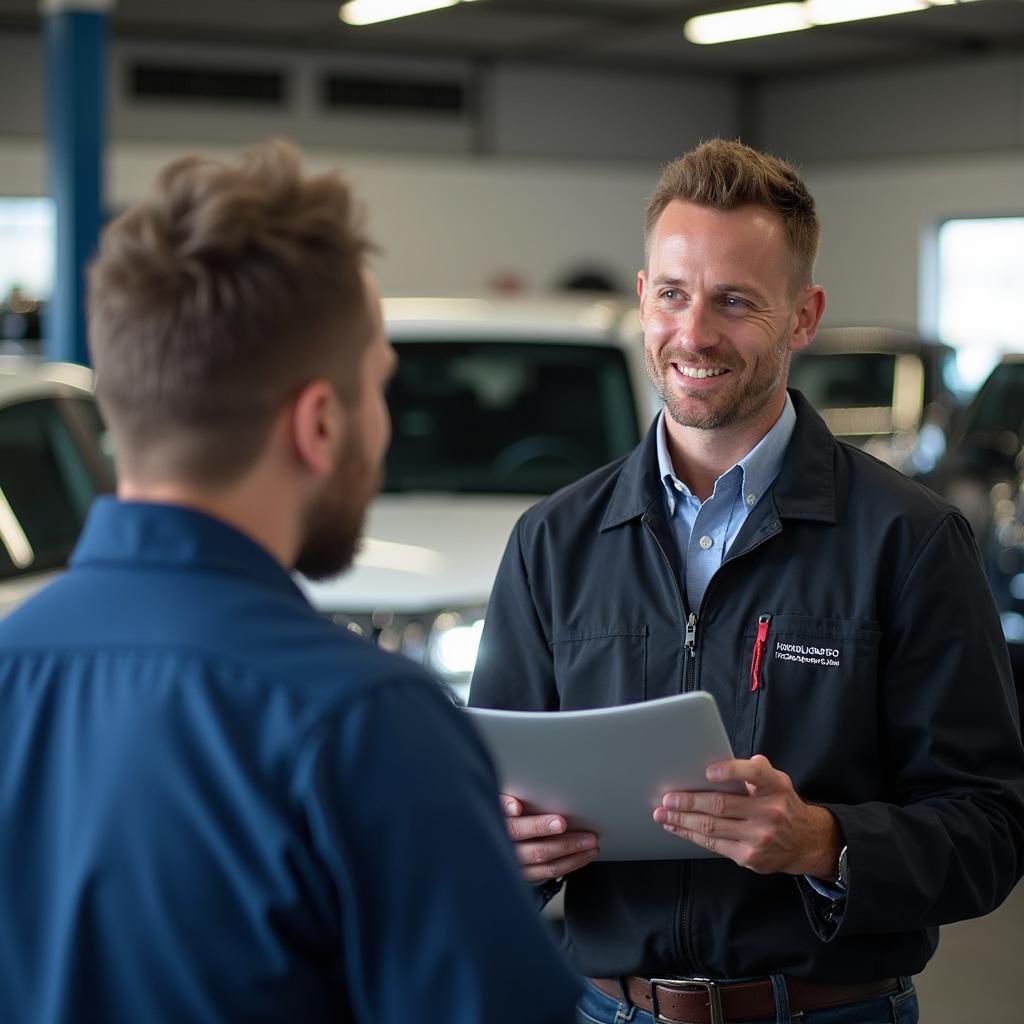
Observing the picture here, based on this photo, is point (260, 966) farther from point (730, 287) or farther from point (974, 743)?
point (730, 287)

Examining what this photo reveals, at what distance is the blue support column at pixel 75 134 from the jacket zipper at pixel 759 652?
678cm

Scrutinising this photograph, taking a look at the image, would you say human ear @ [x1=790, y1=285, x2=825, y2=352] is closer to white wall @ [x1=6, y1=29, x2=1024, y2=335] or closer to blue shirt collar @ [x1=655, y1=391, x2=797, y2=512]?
blue shirt collar @ [x1=655, y1=391, x2=797, y2=512]

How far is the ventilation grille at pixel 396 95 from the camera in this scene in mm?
17172

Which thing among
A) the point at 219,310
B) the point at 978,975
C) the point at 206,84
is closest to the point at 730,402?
the point at 219,310

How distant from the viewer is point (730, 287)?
2219mm

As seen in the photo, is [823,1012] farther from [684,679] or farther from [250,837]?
[250,837]

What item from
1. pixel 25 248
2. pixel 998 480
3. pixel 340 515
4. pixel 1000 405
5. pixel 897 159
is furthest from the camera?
pixel 897 159

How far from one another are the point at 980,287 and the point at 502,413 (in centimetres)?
1302

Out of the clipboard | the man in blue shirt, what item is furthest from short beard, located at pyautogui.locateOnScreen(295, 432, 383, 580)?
the clipboard

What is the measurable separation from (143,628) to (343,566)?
0.20m

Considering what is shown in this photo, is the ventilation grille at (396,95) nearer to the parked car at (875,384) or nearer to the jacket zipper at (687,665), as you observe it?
the parked car at (875,384)

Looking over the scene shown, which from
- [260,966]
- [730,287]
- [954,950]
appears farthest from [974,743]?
[954,950]

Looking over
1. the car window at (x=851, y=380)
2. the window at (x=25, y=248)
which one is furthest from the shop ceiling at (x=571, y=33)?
the car window at (x=851, y=380)

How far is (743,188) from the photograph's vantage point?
2213 mm
